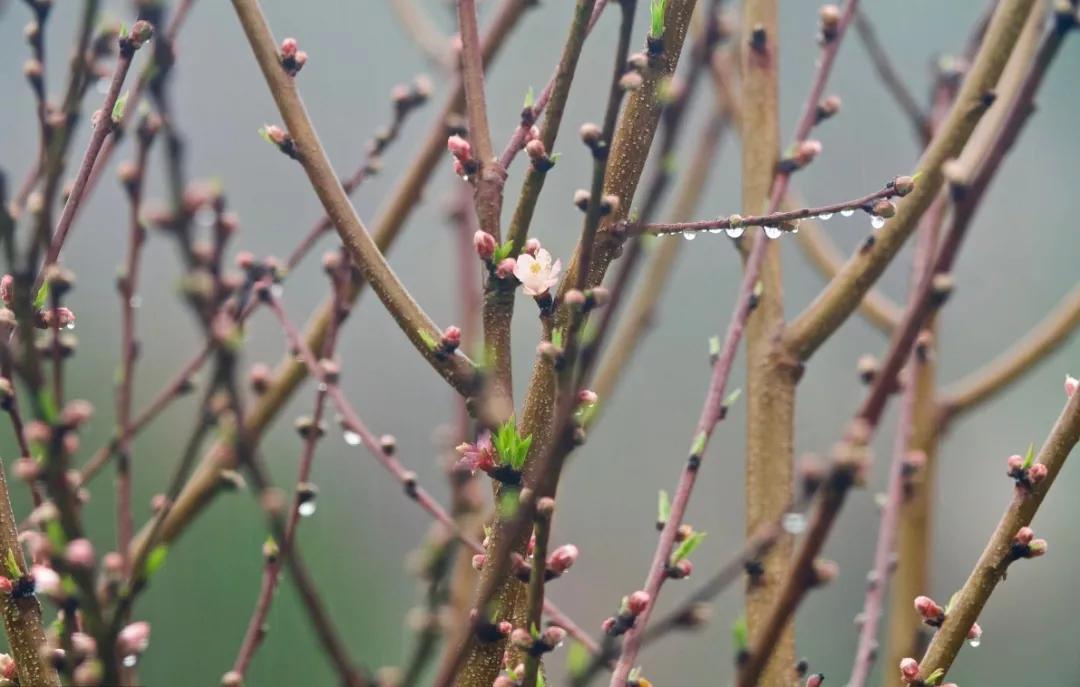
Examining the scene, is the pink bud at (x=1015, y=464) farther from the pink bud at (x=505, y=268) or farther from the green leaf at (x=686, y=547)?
the pink bud at (x=505, y=268)

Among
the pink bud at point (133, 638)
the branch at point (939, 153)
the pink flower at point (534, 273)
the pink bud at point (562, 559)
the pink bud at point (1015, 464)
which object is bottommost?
the pink bud at point (133, 638)

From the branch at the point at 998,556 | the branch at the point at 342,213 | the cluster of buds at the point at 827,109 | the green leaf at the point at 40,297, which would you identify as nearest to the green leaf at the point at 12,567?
the green leaf at the point at 40,297

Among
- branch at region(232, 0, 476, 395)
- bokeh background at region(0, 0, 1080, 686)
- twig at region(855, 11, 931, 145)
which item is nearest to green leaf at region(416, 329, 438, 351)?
branch at region(232, 0, 476, 395)

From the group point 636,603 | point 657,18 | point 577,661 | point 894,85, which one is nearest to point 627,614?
point 636,603

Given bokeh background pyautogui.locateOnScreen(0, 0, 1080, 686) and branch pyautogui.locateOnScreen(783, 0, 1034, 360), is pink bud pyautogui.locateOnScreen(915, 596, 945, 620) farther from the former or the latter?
bokeh background pyautogui.locateOnScreen(0, 0, 1080, 686)

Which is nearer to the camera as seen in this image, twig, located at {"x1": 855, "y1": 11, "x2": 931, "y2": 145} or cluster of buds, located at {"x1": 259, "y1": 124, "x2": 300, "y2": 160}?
cluster of buds, located at {"x1": 259, "y1": 124, "x2": 300, "y2": 160}

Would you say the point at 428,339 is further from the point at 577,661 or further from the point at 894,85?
the point at 894,85

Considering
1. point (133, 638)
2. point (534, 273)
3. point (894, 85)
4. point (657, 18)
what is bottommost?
point (133, 638)
